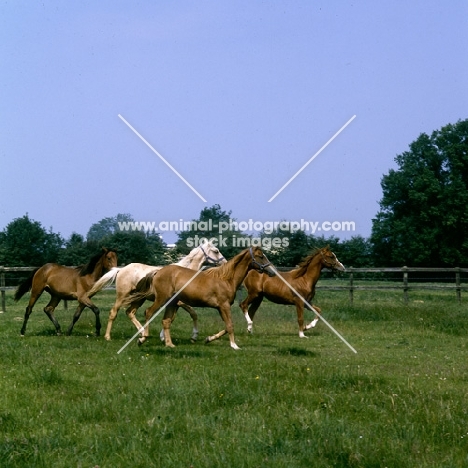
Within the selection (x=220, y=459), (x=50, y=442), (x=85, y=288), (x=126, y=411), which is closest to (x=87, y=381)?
(x=126, y=411)

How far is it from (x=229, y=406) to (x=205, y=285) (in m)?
6.04

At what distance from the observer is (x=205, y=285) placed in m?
13.8

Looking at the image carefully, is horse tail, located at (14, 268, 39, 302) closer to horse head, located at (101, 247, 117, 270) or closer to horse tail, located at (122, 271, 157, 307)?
horse head, located at (101, 247, 117, 270)

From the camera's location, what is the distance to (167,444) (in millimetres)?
6324

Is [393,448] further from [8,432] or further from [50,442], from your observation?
[8,432]

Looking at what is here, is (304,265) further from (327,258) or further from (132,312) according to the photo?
(132,312)

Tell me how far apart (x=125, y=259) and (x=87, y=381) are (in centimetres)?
3140

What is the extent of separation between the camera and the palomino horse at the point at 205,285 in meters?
13.8

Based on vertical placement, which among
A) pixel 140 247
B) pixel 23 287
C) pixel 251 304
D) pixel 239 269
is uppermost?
pixel 140 247

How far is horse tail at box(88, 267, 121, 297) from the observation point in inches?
628

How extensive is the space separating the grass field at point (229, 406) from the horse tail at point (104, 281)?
6.78 ft

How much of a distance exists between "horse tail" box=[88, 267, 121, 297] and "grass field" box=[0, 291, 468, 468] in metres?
2.07

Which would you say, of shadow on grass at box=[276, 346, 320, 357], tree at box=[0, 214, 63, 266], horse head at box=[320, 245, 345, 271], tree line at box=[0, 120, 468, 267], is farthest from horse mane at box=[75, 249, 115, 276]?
tree at box=[0, 214, 63, 266]

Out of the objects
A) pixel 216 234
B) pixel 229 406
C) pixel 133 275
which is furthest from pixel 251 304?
pixel 216 234
